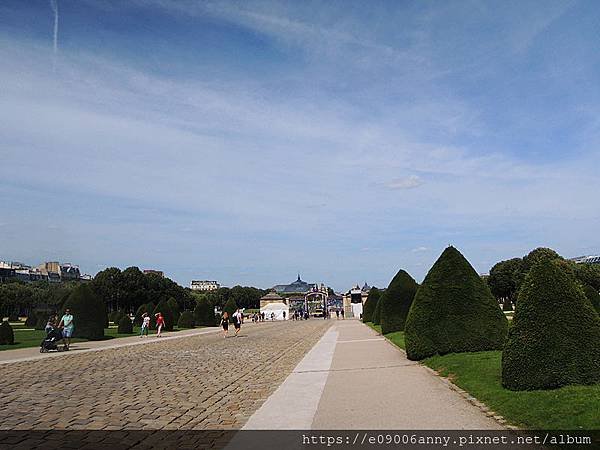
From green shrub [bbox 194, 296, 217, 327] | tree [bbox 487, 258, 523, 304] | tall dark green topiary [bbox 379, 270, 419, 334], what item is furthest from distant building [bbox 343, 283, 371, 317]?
tall dark green topiary [bbox 379, 270, 419, 334]

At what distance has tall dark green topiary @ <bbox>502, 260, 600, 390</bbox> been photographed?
27.2 ft

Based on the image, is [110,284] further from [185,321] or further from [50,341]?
[50,341]

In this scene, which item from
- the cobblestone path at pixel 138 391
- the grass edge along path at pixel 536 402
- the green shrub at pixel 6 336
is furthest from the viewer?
the green shrub at pixel 6 336

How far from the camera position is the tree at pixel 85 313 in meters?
29.7

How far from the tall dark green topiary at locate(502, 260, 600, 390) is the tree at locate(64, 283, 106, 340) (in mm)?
25224

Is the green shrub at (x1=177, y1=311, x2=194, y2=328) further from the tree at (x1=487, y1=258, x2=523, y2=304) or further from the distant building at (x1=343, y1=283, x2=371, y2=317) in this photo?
the tree at (x1=487, y1=258, x2=523, y2=304)

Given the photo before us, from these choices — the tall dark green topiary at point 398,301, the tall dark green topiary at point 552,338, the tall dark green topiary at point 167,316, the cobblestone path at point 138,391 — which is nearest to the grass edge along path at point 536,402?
the tall dark green topiary at point 552,338

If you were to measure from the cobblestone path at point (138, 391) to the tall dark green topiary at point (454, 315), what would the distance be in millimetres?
3691

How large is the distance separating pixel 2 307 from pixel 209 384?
2816 inches

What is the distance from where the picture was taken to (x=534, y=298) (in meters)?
8.98

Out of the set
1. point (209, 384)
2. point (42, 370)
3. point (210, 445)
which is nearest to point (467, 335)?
point (209, 384)

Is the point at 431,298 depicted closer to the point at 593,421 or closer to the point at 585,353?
the point at 585,353

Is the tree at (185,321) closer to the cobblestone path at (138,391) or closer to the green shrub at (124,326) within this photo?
the green shrub at (124,326)

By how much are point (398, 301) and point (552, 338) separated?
1760 cm
